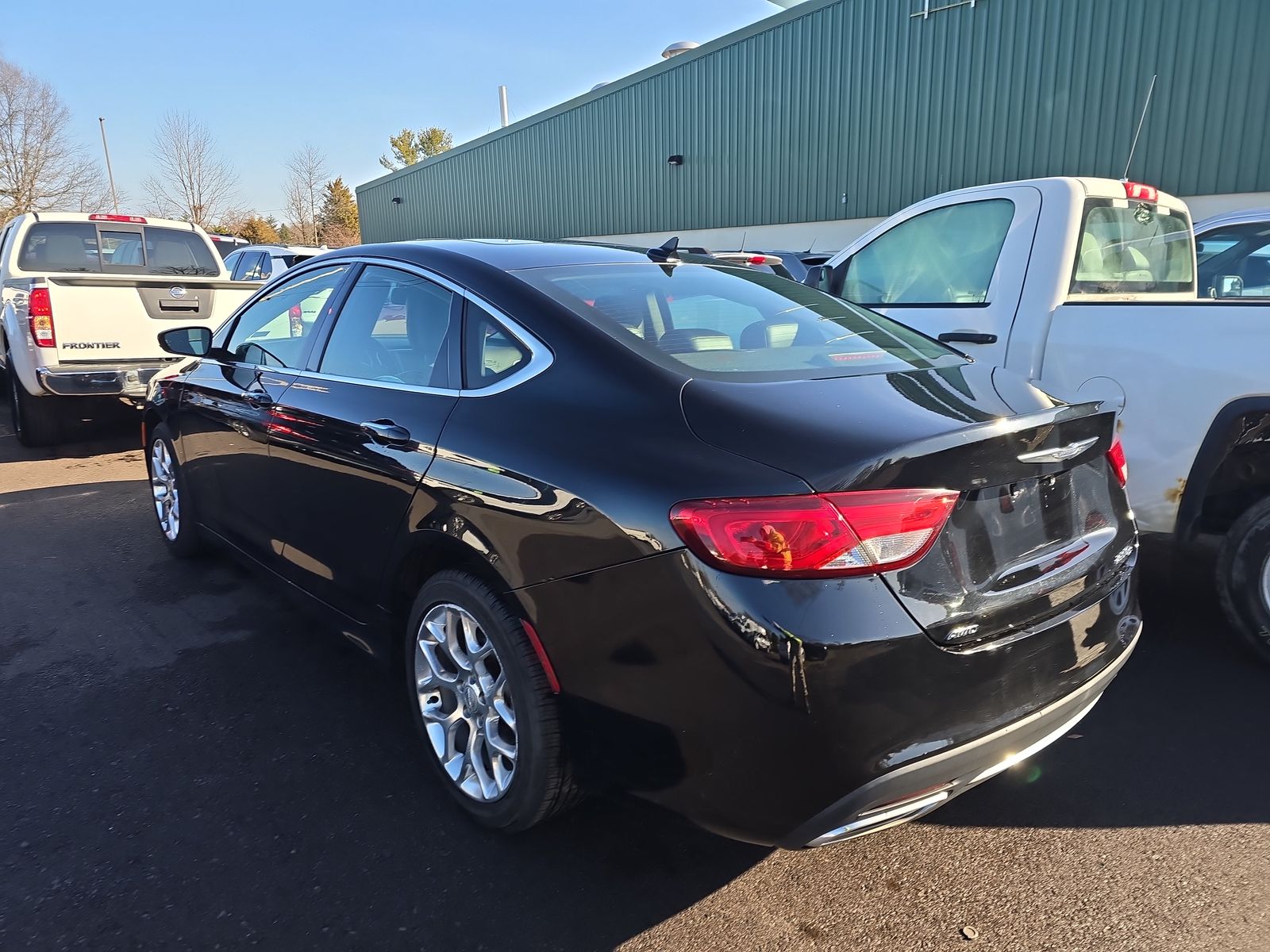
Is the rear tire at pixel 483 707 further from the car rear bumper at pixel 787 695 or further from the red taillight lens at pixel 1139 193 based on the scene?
the red taillight lens at pixel 1139 193

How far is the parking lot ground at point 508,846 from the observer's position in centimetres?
219

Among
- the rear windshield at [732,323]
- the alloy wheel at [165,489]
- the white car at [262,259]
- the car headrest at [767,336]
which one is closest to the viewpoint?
the rear windshield at [732,323]

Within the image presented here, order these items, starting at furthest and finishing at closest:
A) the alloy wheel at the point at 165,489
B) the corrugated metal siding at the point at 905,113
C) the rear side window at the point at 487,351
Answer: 1. the corrugated metal siding at the point at 905,113
2. the alloy wheel at the point at 165,489
3. the rear side window at the point at 487,351

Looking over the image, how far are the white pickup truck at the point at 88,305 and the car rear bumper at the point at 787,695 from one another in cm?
661

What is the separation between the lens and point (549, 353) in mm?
2438

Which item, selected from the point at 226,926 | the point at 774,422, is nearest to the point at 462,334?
the point at 774,422

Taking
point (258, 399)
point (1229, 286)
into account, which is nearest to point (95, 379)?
point (258, 399)

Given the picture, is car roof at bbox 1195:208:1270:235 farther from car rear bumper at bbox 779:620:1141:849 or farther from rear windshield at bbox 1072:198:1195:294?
car rear bumper at bbox 779:620:1141:849

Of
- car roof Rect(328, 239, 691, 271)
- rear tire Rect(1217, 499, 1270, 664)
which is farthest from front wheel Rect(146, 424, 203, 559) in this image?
rear tire Rect(1217, 499, 1270, 664)

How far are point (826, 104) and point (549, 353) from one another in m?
15.8

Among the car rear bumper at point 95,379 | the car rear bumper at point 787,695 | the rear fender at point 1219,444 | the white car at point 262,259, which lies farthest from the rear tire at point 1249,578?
the white car at point 262,259

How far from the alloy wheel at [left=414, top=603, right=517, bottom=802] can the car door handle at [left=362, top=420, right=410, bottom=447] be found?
21.2 inches

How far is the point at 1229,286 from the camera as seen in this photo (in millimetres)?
5496

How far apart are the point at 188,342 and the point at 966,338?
3859 mm
